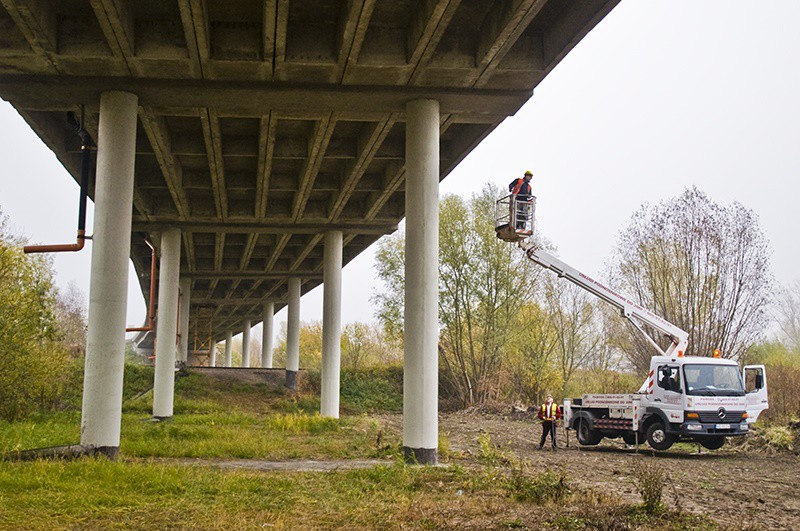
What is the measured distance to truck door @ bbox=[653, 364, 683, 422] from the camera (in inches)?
762

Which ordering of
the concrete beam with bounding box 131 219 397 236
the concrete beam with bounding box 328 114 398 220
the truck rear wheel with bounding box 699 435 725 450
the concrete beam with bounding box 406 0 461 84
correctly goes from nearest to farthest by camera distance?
the concrete beam with bounding box 406 0 461 84 < the concrete beam with bounding box 328 114 398 220 < the truck rear wheel with bounding box 699 435 725 450 < the concrete beam with bounding box 131 219 397 236

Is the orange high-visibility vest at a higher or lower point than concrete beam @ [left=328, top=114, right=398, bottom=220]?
lower

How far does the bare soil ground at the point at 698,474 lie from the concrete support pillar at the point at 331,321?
193 inches

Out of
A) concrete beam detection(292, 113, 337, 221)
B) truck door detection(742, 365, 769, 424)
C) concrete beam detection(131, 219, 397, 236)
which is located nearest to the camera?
concrete beam detection(292, 113, 337, 221)

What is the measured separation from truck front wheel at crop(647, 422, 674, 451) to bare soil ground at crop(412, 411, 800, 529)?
0.28 m

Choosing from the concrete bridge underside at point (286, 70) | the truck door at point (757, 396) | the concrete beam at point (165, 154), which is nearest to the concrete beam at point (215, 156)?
the concrete bridge underside at point (286, 70)

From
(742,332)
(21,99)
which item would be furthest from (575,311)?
(21,99)

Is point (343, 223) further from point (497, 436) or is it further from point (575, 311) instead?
point (575, 311)

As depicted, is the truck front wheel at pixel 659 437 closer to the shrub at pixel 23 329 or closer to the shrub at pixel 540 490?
the shrub at pixel 540 490

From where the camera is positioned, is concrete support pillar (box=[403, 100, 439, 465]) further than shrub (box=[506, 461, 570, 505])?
Yes

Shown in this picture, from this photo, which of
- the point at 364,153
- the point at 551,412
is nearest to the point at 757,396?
the point at 551,412

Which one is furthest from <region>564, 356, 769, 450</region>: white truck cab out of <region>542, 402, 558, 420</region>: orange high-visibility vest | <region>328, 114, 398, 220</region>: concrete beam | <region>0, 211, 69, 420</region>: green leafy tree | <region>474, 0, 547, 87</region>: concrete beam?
<region>0, 211, 69, 420</region>: green leafy tree

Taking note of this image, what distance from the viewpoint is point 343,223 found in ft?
91.6

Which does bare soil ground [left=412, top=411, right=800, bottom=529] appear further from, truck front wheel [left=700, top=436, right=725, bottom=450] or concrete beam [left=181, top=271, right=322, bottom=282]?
concrete beam [left=181, top=271, right=322, bottom=282]
